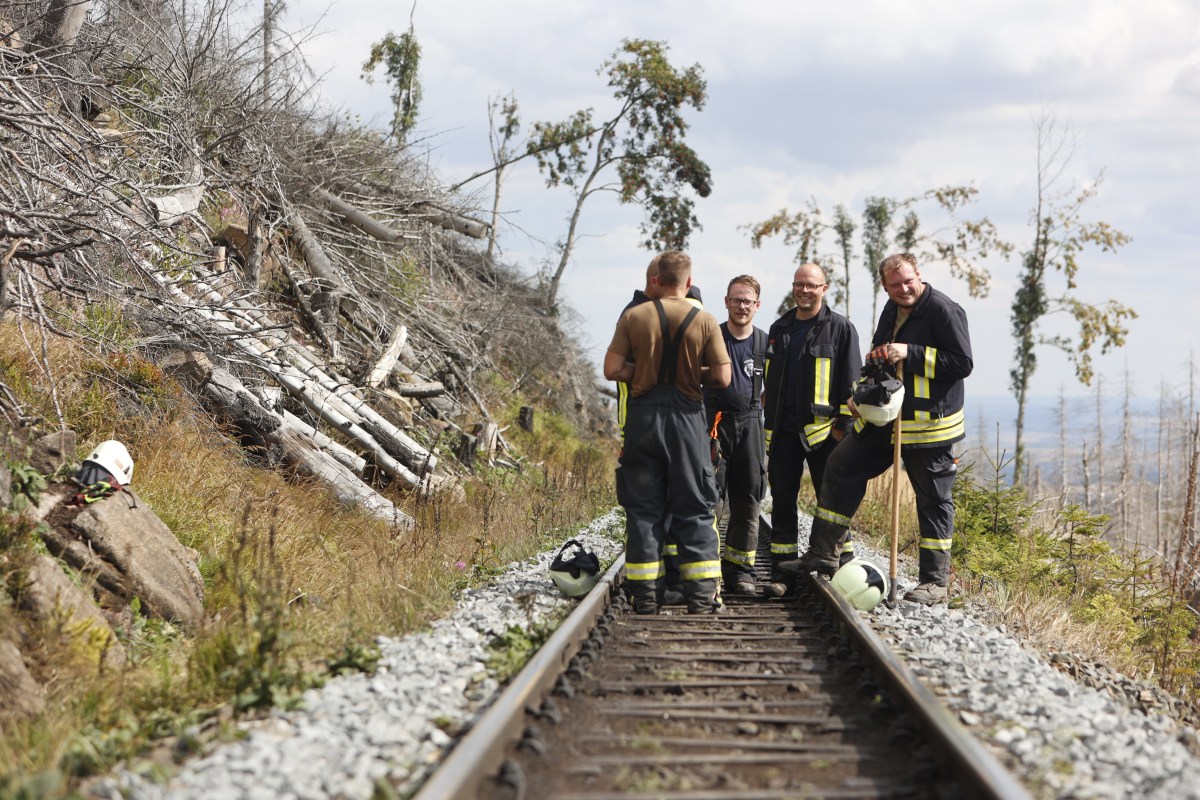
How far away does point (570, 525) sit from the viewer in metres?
10.9

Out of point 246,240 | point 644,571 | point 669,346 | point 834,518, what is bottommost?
point 644,571

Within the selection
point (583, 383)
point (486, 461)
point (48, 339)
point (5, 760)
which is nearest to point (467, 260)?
point (583, 383)

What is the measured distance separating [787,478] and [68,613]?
4.89 m

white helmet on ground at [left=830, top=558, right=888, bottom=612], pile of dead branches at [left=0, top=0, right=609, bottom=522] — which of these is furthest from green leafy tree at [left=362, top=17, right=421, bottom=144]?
white helmet on ground at [left=830, top=558, right=888, bottom=612]

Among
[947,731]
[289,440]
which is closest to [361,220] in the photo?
[289,440]

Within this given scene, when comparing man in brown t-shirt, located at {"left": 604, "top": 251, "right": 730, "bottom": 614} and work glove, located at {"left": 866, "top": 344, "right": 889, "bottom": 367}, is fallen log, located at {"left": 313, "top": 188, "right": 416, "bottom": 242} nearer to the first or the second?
man in brown t-shirt, located at {"left": 604, "top": 251, "right": 730, "bottom": 614}

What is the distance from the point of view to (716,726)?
4.07 meters

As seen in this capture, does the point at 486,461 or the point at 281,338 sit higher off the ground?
the point at 281,338

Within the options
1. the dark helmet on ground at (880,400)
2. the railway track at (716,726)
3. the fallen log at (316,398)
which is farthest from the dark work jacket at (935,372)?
the fallen log at (316,398)

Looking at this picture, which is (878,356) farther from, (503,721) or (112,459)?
(112,459)

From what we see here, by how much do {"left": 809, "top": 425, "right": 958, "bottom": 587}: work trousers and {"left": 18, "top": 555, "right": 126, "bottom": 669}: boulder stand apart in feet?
15.4

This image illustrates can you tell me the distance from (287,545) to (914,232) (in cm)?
3262

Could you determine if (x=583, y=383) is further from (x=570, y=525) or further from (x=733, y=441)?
(x=733, y=441)

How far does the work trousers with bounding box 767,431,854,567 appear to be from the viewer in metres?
7.34
